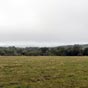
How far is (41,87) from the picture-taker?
16.9 m

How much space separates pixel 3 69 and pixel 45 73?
3.88m

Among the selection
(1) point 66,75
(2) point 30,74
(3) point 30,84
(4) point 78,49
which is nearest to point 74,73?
(1) point 66,75

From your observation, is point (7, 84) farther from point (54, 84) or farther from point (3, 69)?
point (3, 69)

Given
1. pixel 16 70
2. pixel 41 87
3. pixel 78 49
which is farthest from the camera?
pixel 78 49

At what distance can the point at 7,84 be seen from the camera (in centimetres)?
1770

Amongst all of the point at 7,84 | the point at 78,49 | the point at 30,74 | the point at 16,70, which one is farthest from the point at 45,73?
the point at 78,49

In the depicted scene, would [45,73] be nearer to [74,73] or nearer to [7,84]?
[74,73]

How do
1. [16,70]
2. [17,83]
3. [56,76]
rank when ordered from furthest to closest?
[16,70] → [56,76] → [17,83]

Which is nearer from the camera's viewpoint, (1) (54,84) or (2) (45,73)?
(1) (54,84)

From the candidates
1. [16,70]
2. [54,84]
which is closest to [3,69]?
[16,70]

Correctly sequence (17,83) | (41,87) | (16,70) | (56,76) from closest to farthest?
(41,87)
(17,83)
(56,76)
(16,70)

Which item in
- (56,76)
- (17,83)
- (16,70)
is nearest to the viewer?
(17,83)

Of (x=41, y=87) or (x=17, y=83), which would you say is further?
(x=17, y=83)

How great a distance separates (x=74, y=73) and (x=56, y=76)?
6.33 ft
